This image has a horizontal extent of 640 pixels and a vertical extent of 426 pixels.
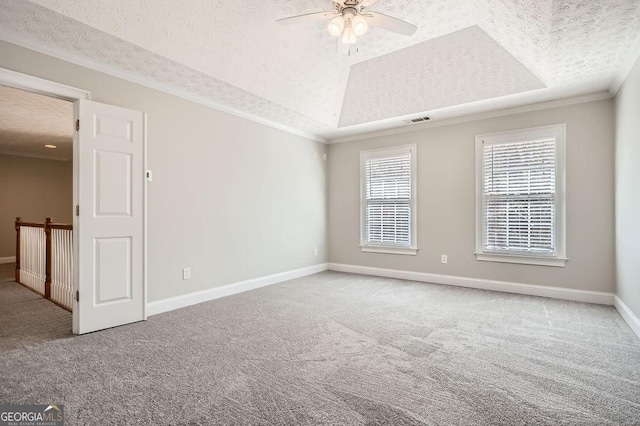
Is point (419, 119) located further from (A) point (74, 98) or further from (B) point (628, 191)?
(A) point (74, 98)

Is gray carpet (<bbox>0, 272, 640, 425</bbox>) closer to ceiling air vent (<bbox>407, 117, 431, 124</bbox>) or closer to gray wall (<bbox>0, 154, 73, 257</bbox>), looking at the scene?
ceiling air vent (<bbox>407, 117, 431, 124</bbox>)

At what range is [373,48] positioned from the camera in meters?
3.83

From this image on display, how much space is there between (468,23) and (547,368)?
3.21 m

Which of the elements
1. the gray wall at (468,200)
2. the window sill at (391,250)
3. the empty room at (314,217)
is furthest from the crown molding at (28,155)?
the window sill at (391,250)

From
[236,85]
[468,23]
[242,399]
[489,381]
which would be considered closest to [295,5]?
[236,85]

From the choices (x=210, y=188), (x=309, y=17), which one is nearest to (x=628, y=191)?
(x=309, y=17)

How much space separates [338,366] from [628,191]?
11.1 ft

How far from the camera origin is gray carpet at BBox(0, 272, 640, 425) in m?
1.83

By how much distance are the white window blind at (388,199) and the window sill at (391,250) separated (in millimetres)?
59

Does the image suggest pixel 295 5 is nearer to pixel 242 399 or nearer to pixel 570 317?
pixel 242 399

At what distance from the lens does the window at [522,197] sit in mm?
4219

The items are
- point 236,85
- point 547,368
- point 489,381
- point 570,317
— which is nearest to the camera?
point 489,381

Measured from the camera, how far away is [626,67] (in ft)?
10.5

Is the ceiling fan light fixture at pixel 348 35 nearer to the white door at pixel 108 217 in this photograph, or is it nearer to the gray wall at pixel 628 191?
the white door at pixel 108 217
